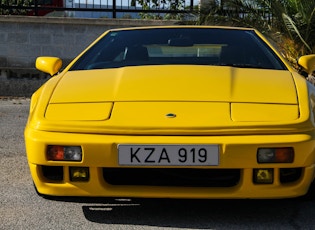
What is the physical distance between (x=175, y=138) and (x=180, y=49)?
4.88 ft

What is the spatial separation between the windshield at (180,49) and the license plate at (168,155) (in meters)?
1.16

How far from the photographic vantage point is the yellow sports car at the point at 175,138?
9.15 feet

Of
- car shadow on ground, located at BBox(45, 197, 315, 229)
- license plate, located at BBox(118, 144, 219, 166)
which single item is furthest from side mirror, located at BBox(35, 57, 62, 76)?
license plate, located at BBox(118, 144, 219, 166)

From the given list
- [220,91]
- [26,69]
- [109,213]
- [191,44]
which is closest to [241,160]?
[220,91]

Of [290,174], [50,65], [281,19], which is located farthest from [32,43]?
[290,174]

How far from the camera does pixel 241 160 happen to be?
2.77m

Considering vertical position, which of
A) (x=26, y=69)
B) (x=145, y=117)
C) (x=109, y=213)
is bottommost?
(x=26, y=69)

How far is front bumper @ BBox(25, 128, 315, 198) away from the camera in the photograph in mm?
2779

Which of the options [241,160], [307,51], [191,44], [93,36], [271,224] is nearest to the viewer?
[241,160]

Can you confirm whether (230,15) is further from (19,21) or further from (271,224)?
(271,224)

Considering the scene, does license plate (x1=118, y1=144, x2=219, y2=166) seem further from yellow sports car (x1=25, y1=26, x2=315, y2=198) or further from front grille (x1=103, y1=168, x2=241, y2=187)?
front grille (x1=103, y1=168, x2=241, y2=187)

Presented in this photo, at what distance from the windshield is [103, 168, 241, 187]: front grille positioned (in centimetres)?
110

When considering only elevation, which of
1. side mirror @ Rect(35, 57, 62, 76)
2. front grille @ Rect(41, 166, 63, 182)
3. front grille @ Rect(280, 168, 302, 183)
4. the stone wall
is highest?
side mirror @ Rect(35, 57, 62, 76)

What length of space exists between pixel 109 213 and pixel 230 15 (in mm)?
7233
